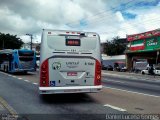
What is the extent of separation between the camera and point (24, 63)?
114 ft

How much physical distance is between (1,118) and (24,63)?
25.5m

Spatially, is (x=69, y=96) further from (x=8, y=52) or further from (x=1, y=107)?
(x=8, y=52)

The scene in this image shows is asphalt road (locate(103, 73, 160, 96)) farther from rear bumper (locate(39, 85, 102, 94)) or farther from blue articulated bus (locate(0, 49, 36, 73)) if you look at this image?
blue articulated bus (locate(0, 49, 36, 73))

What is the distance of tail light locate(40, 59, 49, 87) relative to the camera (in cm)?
1273

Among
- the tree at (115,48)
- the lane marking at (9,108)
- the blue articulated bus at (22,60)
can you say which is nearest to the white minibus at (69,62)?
the lane marking at (9,108)

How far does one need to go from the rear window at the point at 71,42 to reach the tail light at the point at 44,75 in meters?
0.77

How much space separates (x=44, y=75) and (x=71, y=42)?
1.77 meters

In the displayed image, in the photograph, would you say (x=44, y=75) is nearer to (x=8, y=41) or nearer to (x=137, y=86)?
(x=137, y=86)

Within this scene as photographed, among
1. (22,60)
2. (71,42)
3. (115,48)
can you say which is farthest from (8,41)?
(71,42)

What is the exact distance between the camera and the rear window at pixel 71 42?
507 inches

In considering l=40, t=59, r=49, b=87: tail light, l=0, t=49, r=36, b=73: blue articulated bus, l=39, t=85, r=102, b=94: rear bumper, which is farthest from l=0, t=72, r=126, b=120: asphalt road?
l=0, t=49, r=36, b=73: blue articulated bus

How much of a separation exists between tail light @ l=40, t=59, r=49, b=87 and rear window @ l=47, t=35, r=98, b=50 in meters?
0.77

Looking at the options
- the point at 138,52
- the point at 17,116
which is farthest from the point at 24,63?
the point at 138,52

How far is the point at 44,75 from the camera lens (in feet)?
41.8
